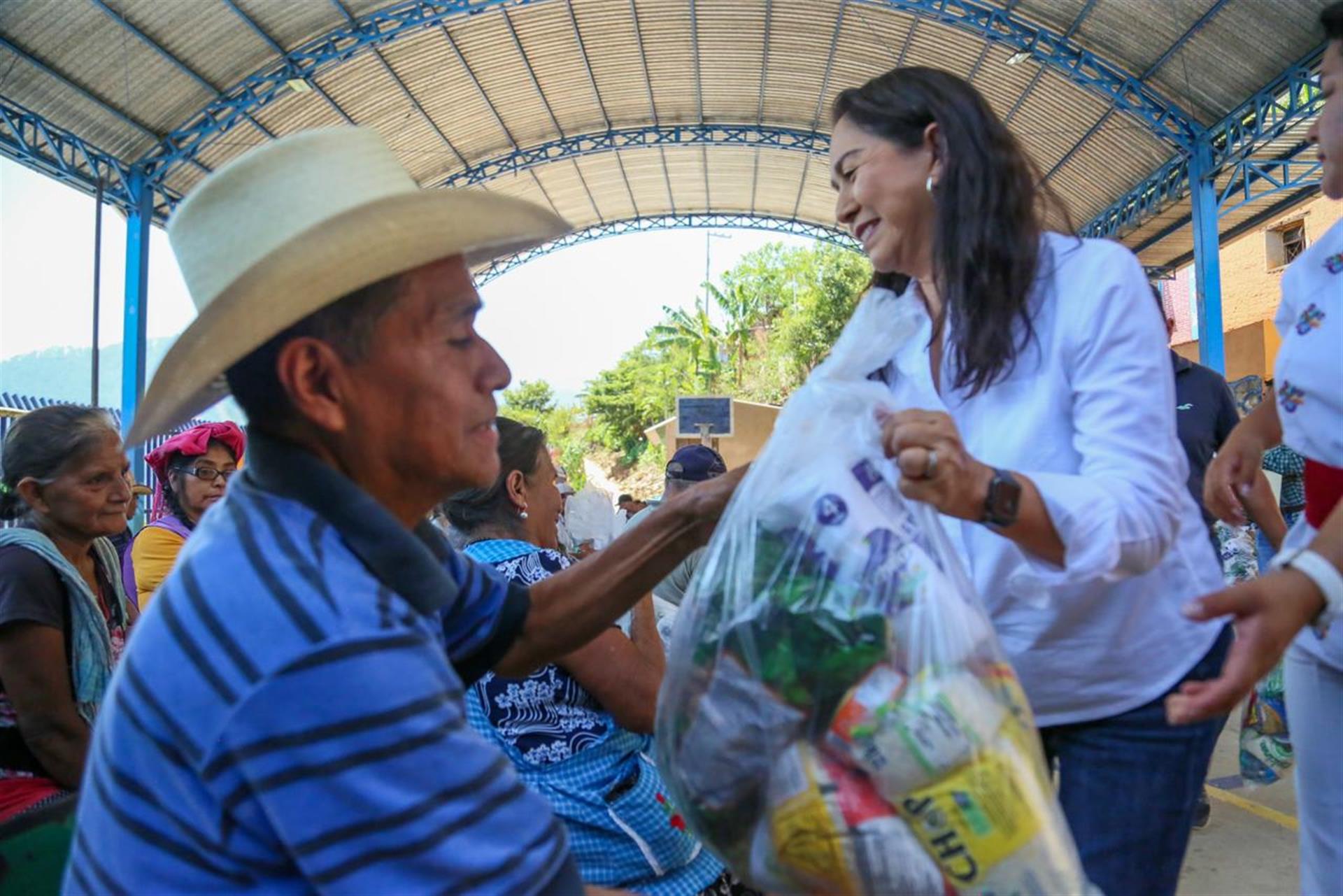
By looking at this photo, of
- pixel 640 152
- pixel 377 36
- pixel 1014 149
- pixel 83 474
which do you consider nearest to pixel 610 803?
pixel 1014 149

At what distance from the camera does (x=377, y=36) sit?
13594 millimetres

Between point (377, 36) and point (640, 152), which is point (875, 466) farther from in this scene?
point (640, 152)

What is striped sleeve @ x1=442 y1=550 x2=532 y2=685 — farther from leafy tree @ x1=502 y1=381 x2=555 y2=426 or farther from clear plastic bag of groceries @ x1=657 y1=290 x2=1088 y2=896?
leafy tree @ x1=502 y1=381 x2=555 y2=426

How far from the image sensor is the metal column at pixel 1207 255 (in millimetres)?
12789

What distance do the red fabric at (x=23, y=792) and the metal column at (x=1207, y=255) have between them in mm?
12760

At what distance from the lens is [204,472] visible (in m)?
4.05

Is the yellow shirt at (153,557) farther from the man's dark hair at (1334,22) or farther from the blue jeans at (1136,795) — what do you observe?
the man's dark hair at (1334,22)

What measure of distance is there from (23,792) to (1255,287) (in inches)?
856

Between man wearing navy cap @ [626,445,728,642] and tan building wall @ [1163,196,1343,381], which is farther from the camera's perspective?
tan building wall @ [1163,196,1343,381]

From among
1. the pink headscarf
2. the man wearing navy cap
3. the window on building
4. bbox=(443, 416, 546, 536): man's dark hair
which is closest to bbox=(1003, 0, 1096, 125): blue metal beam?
the window on building

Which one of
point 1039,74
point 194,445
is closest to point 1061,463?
point 194,445

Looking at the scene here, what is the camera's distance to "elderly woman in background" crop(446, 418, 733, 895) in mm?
2201

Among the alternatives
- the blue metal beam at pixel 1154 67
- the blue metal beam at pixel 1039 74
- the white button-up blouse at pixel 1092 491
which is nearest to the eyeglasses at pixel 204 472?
the white button-up blouse at pixel 1092 491

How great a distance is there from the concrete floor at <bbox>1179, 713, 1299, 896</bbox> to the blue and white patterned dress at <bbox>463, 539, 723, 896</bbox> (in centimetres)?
235
